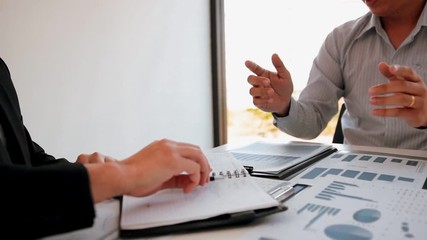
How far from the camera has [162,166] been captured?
54 centimetres

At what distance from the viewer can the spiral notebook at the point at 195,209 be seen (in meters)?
0.52

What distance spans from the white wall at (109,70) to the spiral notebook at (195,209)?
108 centimetres

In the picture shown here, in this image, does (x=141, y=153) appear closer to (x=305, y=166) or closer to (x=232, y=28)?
(x=305, y=166)

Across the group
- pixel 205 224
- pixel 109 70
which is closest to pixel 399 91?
pixel 205 224

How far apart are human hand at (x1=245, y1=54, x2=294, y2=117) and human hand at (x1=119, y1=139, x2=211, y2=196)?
58 centimetres

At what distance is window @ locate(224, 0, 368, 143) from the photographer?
2.37m

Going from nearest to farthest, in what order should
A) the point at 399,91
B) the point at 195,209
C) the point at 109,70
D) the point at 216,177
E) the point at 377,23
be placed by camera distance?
1. the point at 195,209
2. the point at 216,177
3. the point at 399,91
4. the point at 377,23
5. the point at 109,70

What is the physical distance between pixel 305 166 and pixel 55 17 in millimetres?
1232

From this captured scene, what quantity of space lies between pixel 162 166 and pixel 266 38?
7.20ft

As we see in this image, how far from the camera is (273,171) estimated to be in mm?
794

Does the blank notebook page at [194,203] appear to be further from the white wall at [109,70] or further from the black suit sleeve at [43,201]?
the white wall at [109,70]

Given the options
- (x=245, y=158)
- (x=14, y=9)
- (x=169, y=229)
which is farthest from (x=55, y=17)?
(x=169, y=229)

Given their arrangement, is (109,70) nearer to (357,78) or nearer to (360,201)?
(357,78)

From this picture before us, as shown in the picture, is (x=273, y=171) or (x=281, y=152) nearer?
(x=273, y=171)
